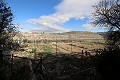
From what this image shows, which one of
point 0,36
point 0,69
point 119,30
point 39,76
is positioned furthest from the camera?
point 119,30

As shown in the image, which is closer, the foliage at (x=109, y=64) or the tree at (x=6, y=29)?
the foliage at (x=109, y=64)

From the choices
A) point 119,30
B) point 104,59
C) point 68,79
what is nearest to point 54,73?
point 68,79

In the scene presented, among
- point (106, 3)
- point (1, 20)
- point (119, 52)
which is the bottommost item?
point (119, 52)

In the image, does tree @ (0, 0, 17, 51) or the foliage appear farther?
tree @ (0, 0, 17, 51)

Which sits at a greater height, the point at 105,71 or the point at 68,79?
the point at 105,71

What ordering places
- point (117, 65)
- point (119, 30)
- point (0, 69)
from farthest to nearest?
point (119, 30) → point (117, 65) → point (0, 69)

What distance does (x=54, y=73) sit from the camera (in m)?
19.5

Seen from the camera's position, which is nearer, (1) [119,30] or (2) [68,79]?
(2) [68,79]

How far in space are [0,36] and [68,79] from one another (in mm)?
11439

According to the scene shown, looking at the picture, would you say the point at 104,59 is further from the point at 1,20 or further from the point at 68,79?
the point at 1,20

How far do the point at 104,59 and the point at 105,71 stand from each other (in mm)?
631

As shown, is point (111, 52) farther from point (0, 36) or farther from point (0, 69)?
point (0, 36)

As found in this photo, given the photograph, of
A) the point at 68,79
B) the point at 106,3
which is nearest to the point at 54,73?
the point at 68,79

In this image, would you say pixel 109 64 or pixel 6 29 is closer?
pixel 109 64
